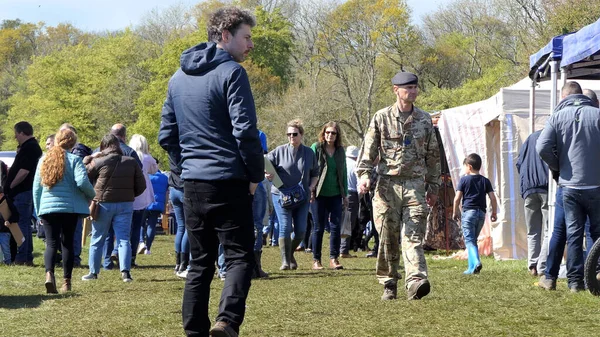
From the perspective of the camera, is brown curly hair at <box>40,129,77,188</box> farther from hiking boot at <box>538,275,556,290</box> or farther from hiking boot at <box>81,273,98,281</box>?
hiking boot at <box>538,275,556,290</box>

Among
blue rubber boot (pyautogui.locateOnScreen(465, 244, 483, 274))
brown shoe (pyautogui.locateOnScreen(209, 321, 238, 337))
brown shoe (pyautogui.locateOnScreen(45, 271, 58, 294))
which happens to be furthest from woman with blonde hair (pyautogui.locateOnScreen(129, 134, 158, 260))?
brown shoe (pyautogui.locateOnScreen(209, 321, 238, 337))

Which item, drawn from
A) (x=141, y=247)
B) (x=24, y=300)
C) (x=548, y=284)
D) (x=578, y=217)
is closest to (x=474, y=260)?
(x=548, y=284)

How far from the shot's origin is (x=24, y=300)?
9.20m

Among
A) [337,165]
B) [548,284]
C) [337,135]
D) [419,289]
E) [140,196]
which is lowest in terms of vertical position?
[548,284]

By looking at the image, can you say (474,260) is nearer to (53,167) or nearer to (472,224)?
(472,224)

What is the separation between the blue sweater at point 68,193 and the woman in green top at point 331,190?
3750 millimetres

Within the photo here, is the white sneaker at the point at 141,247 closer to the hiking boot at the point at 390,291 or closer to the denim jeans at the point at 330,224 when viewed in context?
the denim jeans at the point at 330,224

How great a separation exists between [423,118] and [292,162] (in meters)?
4.32

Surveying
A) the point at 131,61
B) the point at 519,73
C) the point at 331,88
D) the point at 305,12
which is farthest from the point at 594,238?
the point at 131,61

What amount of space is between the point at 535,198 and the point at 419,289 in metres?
3.78

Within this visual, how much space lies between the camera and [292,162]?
12.4m

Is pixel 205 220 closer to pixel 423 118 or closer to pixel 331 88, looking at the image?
pixel 423 118

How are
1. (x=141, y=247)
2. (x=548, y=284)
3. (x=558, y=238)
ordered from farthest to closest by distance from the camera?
(x=141, y=247) → (x=548, y=284) → (x=558, y=238)

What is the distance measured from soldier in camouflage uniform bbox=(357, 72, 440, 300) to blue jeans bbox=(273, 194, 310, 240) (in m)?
4.16
